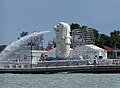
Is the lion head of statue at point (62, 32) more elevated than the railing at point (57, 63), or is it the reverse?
the lion head of statue at point (62, 32)

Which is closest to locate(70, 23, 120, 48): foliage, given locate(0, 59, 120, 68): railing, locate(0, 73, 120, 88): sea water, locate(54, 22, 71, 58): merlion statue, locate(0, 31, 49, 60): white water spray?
locate(54, 22, 71, 58): merlion statue

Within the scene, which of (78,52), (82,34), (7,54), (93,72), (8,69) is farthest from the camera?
(82,34)

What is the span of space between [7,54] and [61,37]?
11.6 metres

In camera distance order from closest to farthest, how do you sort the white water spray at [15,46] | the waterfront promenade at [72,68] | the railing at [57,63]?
the waterfront promenade at [72,68]
the railing at [57,63]
the white water spray at [15,46]

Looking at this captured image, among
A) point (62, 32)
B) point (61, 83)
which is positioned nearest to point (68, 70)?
point (62, 32)

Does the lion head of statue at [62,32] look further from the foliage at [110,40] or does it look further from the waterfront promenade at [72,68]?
the foliage at [110,40]

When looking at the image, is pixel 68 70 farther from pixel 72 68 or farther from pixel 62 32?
pixel 62 32

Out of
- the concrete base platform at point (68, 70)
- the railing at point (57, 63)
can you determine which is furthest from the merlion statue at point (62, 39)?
the concrete base platform at point (68, 70)

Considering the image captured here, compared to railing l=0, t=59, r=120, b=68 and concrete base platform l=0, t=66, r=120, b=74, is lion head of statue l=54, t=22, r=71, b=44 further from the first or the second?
concrete base platform l=0, t=66, r=120, b=74

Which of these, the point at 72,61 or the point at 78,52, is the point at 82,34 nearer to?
the point at 78,52

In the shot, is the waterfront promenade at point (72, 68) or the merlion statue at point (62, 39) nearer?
the waterfront promenade at point (72, 68)

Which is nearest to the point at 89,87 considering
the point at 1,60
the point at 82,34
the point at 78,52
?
the point at 1,60

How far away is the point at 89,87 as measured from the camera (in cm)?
5091

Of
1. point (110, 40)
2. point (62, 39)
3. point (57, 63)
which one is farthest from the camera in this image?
point (110, 40)
